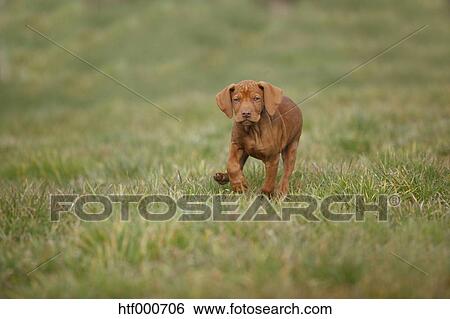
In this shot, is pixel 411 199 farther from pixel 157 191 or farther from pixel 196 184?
pixel 157 191

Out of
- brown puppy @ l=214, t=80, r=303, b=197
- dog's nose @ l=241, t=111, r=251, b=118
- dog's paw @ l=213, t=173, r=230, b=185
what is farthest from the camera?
dog's paw @ l=213, t=173, r=230, b=185

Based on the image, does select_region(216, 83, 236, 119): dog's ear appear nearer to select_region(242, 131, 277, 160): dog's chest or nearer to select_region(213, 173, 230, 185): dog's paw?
select_region(242, 131, 277, 160): dog's chest

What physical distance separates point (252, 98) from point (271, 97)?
160 millimetres

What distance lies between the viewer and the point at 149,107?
13.8 m

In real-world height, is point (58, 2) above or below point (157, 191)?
above

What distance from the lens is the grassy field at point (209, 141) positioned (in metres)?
3.53

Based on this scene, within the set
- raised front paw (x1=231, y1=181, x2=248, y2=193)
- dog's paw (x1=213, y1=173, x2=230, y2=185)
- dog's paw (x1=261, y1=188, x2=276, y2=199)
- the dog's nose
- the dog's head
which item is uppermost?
the dog's head

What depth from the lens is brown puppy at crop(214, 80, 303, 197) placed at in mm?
4418

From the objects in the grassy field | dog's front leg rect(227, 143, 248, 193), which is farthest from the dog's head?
the grassy field

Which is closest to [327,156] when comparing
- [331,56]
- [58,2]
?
[331,56]

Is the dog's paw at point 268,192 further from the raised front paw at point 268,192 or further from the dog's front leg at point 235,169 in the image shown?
the dog's front leg at point 235,169

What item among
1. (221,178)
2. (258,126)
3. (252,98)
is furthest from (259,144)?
(221,178)

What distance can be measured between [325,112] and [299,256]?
714 cm

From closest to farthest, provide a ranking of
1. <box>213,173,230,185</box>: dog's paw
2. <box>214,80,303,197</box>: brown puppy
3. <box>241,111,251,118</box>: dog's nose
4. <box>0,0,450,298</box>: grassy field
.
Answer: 1. <box>0,0,450,298</box>: grassy field
2. <box>241,111,251,118</box>: dog's nose
3. <box>214,80,303,197</box>: brown puppy
4. <box>213,173,230,185</box>: dog's paw
